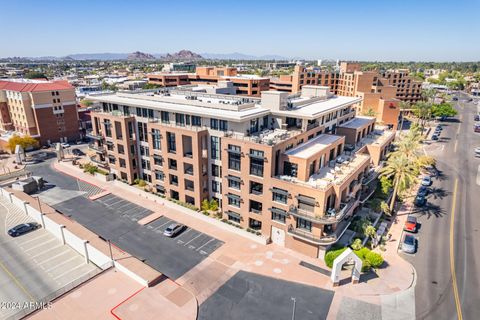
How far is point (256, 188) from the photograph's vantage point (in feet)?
167

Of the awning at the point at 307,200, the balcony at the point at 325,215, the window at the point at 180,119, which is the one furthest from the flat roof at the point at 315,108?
the balcony at the point at 325,215

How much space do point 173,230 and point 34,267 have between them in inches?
832

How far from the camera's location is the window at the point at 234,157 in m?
50.2

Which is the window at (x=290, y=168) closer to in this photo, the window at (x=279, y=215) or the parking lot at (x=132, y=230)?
the window at (x=279, y=215)

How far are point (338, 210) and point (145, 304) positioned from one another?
30170 mm

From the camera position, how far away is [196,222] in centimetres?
Result: 5600

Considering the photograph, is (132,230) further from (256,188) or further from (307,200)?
(307,200)

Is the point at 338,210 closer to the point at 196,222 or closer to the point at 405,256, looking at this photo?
the point at 405,256

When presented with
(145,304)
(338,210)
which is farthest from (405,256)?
(145,304)

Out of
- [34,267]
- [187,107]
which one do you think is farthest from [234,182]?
[34,267]

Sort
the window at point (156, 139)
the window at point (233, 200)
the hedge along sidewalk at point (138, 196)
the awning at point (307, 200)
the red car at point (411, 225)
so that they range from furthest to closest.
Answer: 1. the window at point (156, 139)
2. the window at point (233, 200)
3. the red car at point (411, 225)
4. the hedge along sidewalk at point (138, 196)
5. the awning at point (307, 200)

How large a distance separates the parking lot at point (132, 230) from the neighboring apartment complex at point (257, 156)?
760cm

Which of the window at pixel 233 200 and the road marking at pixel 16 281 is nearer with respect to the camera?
the road marking at pixel 16 281

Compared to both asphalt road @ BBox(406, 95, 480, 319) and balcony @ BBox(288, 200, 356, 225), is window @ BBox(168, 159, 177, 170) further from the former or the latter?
asphalt road @ BBox(406, 95, 480, 319)
